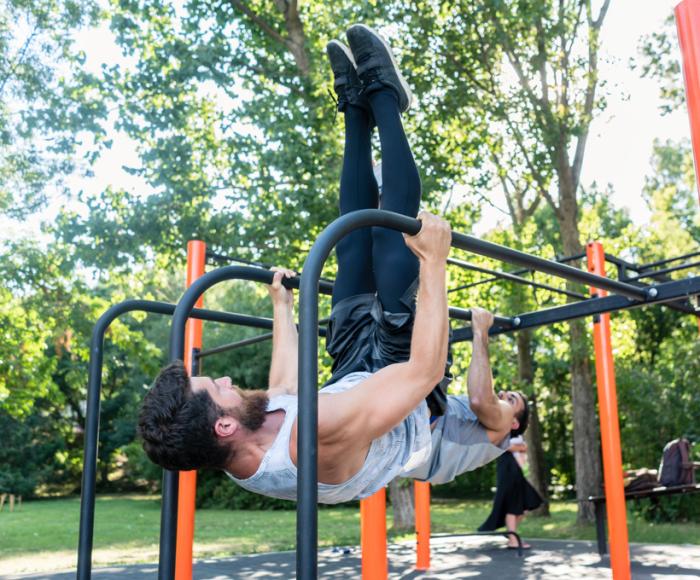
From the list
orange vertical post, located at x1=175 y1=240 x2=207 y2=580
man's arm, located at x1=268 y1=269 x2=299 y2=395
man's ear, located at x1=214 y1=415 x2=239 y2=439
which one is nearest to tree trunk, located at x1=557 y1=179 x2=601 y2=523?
orange vertical post, located at x1=175 y1=240 x2=207 y2=580

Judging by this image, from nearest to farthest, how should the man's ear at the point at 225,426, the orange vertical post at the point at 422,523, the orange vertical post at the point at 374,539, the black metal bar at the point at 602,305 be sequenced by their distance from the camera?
the man's ear at the point at 225,426
the black metal bar at the point at 602,305
the orange vertical post at the point at 374,539
the orange vertical post at the point at 422,523

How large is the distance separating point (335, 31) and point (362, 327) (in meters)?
8.28

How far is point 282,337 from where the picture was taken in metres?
2.53

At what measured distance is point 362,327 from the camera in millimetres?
2396

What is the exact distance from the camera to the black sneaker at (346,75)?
101 inches

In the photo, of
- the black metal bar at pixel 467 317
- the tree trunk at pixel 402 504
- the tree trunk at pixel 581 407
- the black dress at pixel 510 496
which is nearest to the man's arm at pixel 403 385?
the black metal bar at pixel 467 317

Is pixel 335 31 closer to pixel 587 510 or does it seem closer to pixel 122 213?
pixel 122 213

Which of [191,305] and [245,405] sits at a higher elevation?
[191,305]

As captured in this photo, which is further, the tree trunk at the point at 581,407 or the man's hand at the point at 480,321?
the tree trunk at the point at 581,407

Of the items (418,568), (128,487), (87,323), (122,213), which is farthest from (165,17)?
(128,487)

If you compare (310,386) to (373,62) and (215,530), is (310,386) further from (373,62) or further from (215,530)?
(215,530)

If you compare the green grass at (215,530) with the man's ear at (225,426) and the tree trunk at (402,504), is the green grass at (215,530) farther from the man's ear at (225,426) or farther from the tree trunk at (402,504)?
the man's ear at (225,426)

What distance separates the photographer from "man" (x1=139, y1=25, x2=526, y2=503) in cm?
177

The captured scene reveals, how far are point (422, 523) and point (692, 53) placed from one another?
5.02 m
